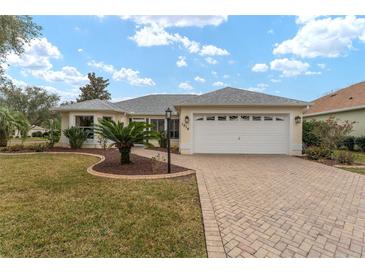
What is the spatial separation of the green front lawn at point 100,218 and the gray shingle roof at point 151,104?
37.3 ft

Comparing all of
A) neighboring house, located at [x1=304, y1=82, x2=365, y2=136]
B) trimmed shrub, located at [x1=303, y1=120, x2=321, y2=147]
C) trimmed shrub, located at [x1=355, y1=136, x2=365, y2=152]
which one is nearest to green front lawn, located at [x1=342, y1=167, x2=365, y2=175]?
trimmed shrub, located at [x1=303, y1=120, x2=321, y2=147]

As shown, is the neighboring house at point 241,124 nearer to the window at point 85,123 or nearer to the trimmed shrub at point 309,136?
the trimmed shrub at point 309,136

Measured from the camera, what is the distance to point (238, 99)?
11758mm

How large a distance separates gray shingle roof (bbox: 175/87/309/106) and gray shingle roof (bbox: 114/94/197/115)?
3868mm

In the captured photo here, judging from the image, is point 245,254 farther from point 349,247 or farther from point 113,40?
point 113,40

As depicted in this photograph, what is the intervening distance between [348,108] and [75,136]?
2064cm

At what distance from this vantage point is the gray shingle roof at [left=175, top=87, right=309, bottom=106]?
1117cm

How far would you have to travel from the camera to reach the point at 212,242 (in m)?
2.75

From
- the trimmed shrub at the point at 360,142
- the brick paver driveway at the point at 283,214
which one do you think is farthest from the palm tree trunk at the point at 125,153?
the trimmed shrub at the point at 360,142

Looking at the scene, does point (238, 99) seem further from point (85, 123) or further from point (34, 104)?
point (34, 104)

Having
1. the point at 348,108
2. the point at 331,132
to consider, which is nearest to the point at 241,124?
the point at 331,132

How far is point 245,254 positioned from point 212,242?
46cm
